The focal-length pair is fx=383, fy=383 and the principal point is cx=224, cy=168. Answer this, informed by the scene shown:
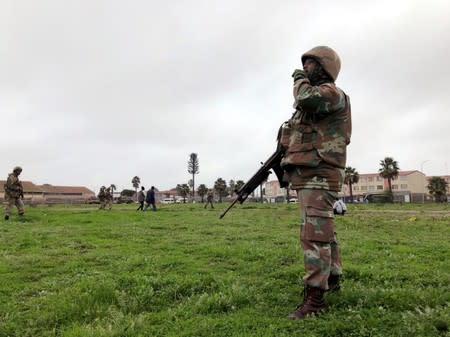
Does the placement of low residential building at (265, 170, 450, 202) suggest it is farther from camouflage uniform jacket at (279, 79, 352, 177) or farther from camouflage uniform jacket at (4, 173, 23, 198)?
camouflage uniform jacket at (279, 79, 352, 177)

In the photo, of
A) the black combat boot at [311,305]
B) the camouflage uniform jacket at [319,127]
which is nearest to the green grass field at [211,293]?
the black combat boot at [311,305]

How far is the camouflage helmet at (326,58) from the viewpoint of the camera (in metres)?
4.11

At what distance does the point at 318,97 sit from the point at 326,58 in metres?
0.59

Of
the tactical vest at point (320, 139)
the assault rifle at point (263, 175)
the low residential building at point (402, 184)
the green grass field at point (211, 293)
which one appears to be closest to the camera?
the green grass field at point (211, 293)

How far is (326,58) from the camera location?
13.5ft

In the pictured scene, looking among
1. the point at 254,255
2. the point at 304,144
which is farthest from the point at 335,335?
the point at 254,255

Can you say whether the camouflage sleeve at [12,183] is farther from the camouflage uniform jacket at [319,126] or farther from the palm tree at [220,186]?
the palm tree at [220,186]

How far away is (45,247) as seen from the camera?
347 inches

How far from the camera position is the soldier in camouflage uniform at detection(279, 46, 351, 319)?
151 inches

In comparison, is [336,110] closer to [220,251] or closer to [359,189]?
[220,251]

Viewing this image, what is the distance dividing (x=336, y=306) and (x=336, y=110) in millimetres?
2084

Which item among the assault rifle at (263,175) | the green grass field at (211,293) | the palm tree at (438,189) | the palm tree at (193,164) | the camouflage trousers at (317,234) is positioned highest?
the palm tree at (193,164)

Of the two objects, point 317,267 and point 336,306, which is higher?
point 317,267

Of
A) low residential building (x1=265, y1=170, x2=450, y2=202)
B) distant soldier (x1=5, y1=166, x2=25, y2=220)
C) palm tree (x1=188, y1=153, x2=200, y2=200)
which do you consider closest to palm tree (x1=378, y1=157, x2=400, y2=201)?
low residential building (x1=265, y1=170, x2=450, y2=202)
